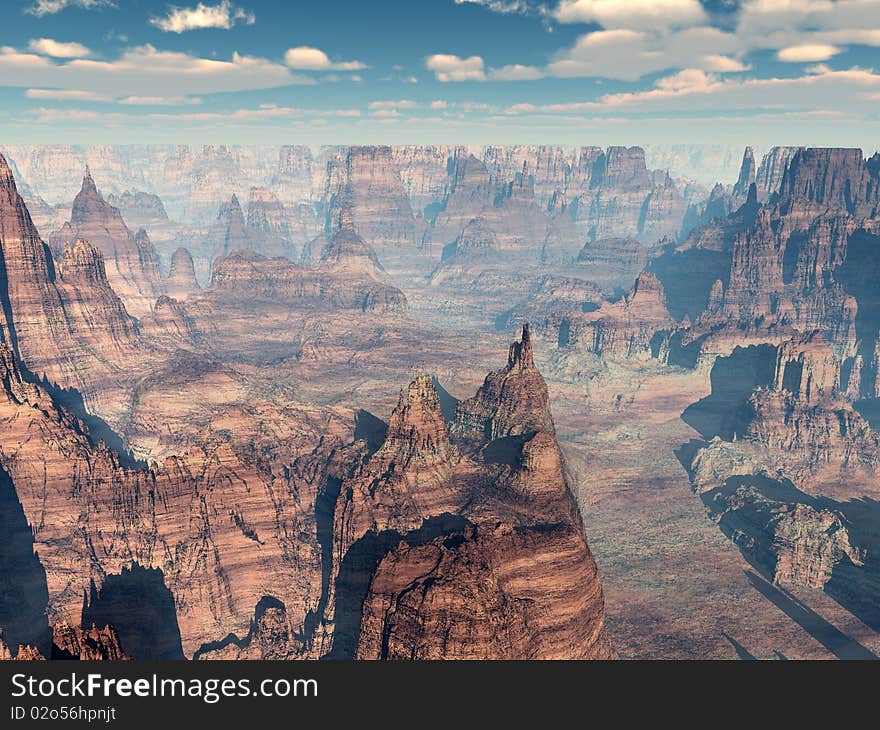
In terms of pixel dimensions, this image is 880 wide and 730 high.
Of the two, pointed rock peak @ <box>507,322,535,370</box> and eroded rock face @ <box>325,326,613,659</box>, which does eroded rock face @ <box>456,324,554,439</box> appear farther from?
eroded rock face @ <box>325,326,613,659</box>

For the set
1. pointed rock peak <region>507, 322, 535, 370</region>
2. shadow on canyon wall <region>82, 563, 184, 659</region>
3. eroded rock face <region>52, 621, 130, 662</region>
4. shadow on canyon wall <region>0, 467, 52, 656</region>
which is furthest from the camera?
pointed rock peak <region>507, 322, 535, 370</region>

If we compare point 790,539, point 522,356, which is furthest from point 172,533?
point 790,539

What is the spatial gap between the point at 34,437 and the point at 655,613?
340 ft

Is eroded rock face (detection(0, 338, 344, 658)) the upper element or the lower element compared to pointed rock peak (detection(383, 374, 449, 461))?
lower

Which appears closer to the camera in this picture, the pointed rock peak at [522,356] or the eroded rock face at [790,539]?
the eroded rock face at [790,539]

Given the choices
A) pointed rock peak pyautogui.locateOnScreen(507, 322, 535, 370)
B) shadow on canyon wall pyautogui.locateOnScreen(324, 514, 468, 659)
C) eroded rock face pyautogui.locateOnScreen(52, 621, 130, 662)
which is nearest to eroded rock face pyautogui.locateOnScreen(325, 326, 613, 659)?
shadow on canyon wall pyautogui.locateOnScreen(324, 514, 468, 659)

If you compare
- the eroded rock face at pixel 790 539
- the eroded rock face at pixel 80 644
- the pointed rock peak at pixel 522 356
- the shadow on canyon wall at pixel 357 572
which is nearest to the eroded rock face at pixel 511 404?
the pointed rock peak at pixel 522 356

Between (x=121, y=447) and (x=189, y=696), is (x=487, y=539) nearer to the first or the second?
(x=189, y=696)

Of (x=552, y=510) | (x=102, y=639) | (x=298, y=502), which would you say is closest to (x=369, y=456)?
(x=298, y=502)

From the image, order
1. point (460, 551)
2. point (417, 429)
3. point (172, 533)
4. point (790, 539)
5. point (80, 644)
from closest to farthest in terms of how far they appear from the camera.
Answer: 1. point (80, 644)
2. point (460, 551)
3. point (172, 533)
4. point (417, 429)
5. point (790, 539)

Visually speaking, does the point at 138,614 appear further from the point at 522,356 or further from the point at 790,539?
the point at 790,539

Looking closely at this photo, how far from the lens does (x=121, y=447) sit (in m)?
188

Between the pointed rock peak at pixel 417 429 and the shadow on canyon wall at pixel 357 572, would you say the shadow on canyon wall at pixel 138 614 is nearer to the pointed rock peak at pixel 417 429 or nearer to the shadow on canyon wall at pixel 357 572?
the shadow on canyon wall at pixel 357 572

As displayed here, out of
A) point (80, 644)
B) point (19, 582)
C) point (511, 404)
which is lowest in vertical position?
point (19, 582)
